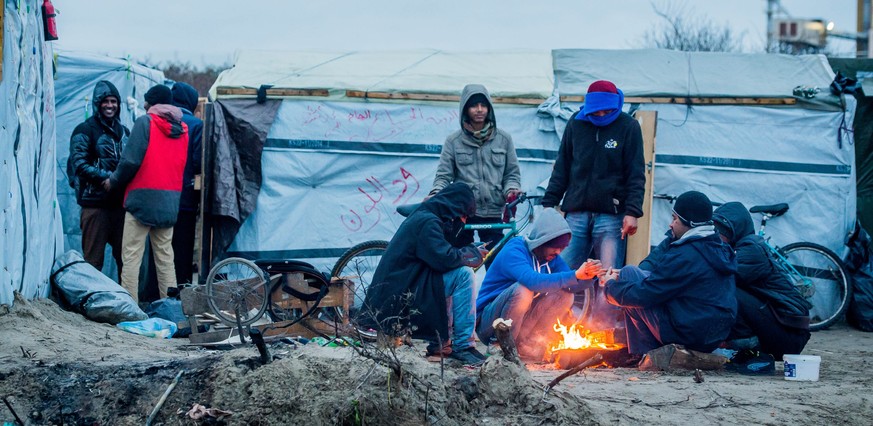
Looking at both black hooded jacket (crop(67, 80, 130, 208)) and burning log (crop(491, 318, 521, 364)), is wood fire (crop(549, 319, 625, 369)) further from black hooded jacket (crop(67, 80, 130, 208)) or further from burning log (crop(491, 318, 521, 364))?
black hooded jacket (crop(67, 80, 130, 208))

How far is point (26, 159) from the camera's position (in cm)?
708

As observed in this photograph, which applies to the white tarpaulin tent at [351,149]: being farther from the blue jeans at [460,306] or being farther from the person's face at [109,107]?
the blue jeans at [460,306]

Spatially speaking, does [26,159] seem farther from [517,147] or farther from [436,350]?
[517,147]

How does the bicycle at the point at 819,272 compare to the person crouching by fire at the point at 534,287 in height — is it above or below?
below

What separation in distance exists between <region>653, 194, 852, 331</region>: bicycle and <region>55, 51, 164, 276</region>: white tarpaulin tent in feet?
18.9

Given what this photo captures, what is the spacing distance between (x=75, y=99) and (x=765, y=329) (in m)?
7.24

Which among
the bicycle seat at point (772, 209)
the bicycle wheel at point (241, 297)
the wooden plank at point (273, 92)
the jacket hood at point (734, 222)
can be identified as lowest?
the bicycle wheel at point (241, 297)

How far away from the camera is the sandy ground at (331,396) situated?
467cm

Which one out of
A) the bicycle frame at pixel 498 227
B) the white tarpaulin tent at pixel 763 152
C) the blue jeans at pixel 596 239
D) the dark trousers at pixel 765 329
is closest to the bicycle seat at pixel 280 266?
the bicycle frame at pixel 498 227

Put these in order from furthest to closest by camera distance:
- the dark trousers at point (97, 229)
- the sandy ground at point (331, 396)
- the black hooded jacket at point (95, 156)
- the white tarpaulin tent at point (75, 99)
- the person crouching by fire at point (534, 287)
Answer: the white tarpaulin tent at point (75, 99)
the dark trousers at point (97, 229)
the black hooded jacket at point (95, 156)
the person crouching by fire at point (534, 287)
the sandy ground at point (331, 396)

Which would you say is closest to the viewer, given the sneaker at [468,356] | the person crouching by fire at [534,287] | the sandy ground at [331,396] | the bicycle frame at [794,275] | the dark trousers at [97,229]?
the sandy ground at [331,396]

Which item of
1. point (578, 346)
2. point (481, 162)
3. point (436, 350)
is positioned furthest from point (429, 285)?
point (481, 162)

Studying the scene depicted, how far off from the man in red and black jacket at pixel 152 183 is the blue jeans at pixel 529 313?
10.5 feet

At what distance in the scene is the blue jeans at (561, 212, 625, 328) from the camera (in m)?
7.63
